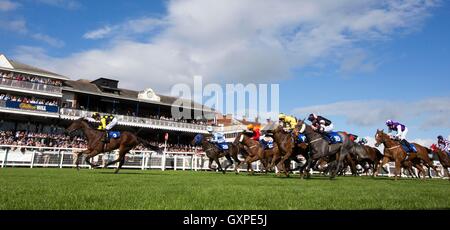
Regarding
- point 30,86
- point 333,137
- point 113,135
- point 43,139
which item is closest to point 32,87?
point 30,86

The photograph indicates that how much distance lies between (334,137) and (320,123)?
0.87 meters

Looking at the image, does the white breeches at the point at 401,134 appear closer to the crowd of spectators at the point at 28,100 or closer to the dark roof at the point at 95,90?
the crowd of spectators at the point at 28,100

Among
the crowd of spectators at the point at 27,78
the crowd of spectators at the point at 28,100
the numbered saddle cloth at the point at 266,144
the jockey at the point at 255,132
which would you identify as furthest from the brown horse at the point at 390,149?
the crowd of spectators at the point at 27,78

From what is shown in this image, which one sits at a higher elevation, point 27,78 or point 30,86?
point 27,78

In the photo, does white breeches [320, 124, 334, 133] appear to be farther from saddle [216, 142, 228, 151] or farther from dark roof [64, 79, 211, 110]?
dark roof [64, 79, 211, 110]

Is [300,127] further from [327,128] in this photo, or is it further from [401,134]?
[401,134]

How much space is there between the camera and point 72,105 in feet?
146

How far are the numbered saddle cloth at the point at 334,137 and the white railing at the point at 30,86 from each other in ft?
119

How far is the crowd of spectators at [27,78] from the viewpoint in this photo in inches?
1583

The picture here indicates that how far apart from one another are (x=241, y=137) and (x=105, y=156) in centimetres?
963

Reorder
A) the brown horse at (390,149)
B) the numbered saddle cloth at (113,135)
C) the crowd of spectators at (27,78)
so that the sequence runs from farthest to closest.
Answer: the crowd of spectators at (27,78)
the brown horse at (390,149)
the numbered saddle cloth at (113,135)

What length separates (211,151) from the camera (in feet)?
64.7

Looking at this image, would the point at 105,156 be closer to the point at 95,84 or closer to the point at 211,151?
the point at 211,151
